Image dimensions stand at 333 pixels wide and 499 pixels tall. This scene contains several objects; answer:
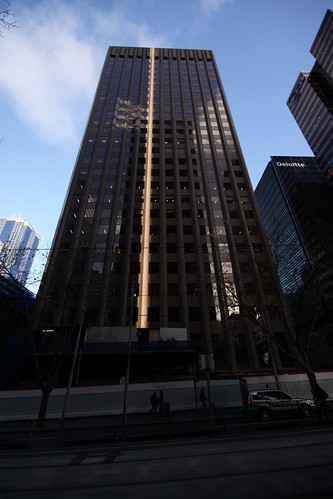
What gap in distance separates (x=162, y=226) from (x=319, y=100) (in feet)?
333

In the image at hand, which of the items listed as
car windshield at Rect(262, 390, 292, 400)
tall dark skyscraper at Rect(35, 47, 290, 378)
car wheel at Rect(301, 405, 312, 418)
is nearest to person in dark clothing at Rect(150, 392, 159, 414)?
car windshield at Rect(262, 390, 292, 400)

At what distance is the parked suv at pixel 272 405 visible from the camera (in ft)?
47.8

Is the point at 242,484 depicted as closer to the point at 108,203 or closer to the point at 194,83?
the point at 108,203

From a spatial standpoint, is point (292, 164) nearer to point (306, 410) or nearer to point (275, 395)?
point (306, 410)

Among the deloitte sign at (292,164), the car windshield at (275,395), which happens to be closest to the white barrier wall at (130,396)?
the car windshield at (275,395)

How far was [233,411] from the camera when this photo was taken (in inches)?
743

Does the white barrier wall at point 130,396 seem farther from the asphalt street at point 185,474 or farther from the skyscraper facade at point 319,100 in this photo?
the skyscraper facade at point 319,100

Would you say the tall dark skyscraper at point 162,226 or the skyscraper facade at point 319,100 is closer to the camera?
the tall dark skyscraper at point 162,226

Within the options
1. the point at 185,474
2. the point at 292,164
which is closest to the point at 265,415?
the point at 185,474

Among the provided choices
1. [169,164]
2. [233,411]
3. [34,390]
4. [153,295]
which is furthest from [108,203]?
[233,411]

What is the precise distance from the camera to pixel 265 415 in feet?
47.7

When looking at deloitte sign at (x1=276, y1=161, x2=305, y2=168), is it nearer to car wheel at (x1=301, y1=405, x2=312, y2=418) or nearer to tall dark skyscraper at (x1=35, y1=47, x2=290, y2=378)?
tall dark skyscraper at (x1=35, y1=47, x2=290, y2=378)

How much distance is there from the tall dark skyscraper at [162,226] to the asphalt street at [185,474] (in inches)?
784

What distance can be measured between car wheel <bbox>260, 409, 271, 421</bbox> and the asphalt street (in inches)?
301
